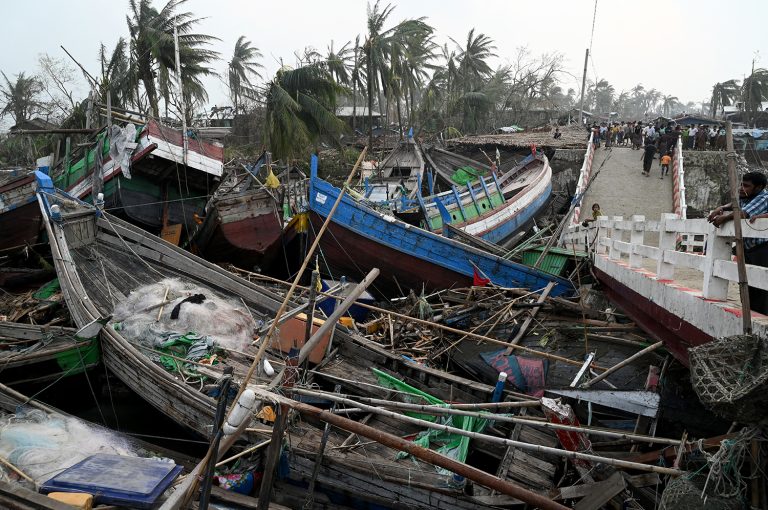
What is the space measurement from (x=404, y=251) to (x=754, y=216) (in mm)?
7842

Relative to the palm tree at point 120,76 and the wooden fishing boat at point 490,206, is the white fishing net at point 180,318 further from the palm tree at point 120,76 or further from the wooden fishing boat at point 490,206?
the palm tree at point 120,76

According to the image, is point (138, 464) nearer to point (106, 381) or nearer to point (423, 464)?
point (423, 464)

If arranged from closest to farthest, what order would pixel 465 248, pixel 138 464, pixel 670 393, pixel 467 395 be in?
pixel 138 464 → pixel 670 393 → pixel 467 395 → pixel 465 248

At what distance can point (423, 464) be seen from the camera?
490 cm

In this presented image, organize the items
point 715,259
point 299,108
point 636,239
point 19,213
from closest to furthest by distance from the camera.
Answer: point 715,259 → point 636,239 → point 19,213 → point 299,108

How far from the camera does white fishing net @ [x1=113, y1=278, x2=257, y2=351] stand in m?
6.75

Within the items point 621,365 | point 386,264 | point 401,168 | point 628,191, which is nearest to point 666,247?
point 621,365

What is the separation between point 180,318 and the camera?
22.8ft

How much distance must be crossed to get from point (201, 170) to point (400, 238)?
587cm

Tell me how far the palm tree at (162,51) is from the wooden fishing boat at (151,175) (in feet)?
26.0

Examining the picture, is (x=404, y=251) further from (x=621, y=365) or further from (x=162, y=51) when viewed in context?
(x=162, y=51)

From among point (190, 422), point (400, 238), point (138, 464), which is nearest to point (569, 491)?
point (138, 464)

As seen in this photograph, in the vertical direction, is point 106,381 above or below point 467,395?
below

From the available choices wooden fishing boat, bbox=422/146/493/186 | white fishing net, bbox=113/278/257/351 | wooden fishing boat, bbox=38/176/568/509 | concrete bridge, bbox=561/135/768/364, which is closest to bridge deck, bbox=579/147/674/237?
concrete bridge, bbox=561/135/768/364
